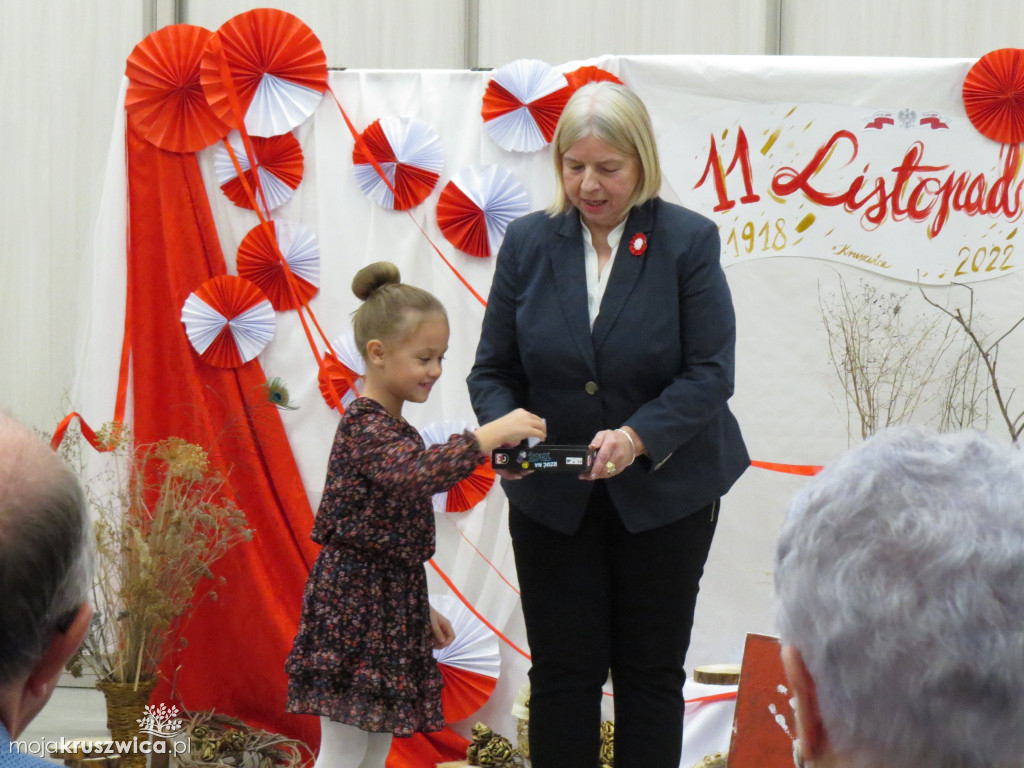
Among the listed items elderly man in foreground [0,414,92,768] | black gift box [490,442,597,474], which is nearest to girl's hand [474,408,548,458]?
black gift box [490,442,597,474]

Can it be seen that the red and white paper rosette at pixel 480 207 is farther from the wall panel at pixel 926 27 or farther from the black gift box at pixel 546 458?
the wall panel at pixel 926 27

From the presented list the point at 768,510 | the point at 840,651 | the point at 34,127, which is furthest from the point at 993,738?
the point at 34,127

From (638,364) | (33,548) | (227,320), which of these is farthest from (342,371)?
(33,548)

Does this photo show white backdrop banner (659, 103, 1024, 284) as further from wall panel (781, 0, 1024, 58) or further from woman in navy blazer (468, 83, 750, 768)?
woman in navy blazer (468, 83, 750, 768)

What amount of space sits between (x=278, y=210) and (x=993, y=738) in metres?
2.82

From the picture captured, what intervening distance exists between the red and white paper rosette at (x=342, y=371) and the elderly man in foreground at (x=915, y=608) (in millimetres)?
2503

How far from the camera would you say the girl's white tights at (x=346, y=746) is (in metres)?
2.53

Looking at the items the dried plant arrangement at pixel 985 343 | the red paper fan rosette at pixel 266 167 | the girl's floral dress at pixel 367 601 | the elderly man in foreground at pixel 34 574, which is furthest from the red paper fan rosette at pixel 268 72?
the elderly man in foreground at pixel 34 574

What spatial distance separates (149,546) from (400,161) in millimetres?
1209

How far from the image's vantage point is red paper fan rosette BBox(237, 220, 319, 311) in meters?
3.32

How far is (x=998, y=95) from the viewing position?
10.3 feet

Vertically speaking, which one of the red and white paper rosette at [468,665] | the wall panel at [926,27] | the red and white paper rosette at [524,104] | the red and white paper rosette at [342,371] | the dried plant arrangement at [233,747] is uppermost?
the wall panel at [926,27]

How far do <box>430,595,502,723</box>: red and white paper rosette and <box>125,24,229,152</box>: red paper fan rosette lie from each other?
1.46m

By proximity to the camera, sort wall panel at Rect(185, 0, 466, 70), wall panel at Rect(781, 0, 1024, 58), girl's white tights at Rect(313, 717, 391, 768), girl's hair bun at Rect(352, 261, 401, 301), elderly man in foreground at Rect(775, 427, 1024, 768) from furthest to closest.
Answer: wall panel at Rect(185, 0, 466, 70) < wall panel at Rect(781, 0, 1024, 58) < girl's hair bun at Rect(352, 261, 401, 301) < girl's white tights at Rect(313, 717, 391, 768) < elderly man in foreground at Rect(775, 427, 1024, 768)
